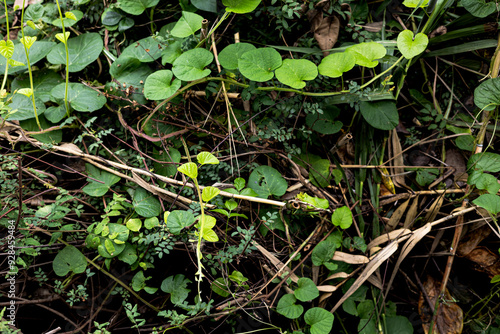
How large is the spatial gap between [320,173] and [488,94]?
643 millimetres

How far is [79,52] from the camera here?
1376 mm

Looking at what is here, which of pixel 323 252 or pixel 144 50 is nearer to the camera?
pixel 323 252

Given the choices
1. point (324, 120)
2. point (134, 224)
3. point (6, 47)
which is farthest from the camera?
point (324, 120)

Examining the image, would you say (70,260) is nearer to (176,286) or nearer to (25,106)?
(176,286)

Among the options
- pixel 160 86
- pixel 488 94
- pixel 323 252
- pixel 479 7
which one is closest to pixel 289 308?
pixel 323 252

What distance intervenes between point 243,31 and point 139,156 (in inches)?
25.0

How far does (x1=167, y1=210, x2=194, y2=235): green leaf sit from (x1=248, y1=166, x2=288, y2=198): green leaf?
10.2 inches

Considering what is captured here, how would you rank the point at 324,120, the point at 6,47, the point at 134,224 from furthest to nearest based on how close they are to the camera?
the point at 324,120 < the point at 134,224 < the point at 6,47

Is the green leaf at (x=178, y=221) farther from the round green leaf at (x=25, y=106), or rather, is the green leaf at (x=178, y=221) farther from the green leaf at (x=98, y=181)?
the round green leaf at (x=25, y=106)

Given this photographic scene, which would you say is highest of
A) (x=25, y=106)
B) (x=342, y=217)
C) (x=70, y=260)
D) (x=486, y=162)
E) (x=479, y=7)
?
(x=479, y=7)

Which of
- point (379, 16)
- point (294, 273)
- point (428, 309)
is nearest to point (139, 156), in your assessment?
point (294, 273)

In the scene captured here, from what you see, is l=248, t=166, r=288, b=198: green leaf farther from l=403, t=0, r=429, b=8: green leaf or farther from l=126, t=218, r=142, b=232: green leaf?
l=403, t=0, r=429, b=8: green leaf

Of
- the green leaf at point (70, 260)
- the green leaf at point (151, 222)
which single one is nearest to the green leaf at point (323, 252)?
the green leaf at point (151, 222)

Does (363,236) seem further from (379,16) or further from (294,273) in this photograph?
(379,16)
